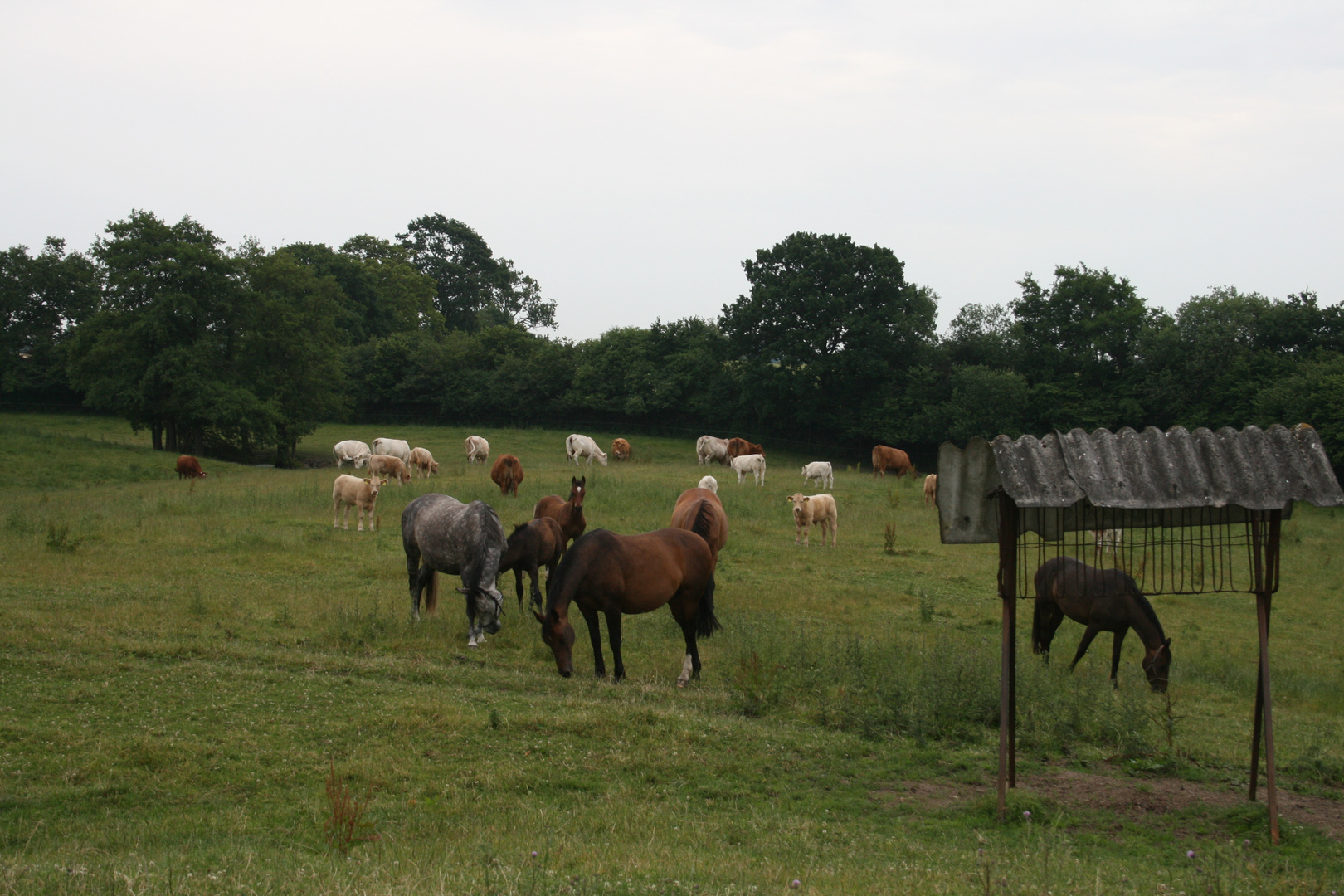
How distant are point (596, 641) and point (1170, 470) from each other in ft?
19.1

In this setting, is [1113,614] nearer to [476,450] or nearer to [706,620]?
[706,620]

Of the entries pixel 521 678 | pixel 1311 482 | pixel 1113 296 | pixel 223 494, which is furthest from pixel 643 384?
pixel 1311 482

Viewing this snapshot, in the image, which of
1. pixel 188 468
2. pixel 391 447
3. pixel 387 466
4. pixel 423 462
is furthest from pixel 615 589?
pixel 391 447

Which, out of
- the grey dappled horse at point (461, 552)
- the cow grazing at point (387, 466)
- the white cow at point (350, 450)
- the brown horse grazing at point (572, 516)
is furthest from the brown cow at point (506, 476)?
the white cow at point (350, 450)

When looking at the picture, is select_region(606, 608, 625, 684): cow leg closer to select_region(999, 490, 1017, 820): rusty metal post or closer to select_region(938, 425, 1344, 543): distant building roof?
select_region(999, 490, 1017, 820): rusty metal post

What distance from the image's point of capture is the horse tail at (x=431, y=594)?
1273 centimetres

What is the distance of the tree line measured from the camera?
40312 millimetres

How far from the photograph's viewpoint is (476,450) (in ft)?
118

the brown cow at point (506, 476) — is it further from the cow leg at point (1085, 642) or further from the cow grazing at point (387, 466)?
the cow leg at point (1085, 642)

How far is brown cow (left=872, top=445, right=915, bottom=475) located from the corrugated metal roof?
3065cm

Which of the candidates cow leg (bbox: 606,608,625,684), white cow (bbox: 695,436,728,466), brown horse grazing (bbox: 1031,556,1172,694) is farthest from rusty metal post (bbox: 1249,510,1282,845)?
white cow (bbox: 695,436,728,466)

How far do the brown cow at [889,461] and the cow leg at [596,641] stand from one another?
2781 centimetres

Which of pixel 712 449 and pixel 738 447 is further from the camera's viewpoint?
pixel 712 449

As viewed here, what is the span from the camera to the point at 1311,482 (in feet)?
19.7
